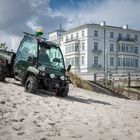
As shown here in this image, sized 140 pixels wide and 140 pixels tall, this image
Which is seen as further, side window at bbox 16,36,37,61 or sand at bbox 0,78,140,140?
side window at bbox 16,36,37,61

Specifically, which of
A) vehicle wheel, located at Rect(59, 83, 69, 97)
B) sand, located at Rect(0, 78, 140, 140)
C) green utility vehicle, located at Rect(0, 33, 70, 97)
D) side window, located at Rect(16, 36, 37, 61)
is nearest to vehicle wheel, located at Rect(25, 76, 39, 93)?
green utility vehicle, located at Rect(0, 33, 70, 97)

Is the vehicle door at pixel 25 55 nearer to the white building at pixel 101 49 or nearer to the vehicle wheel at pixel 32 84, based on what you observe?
the vehicle wheel at pixel 32 84

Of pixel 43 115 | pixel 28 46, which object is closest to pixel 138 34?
pixel 28 46

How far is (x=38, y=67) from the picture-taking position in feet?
46.1

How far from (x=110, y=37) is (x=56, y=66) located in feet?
232

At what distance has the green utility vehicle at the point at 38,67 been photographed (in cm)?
1390

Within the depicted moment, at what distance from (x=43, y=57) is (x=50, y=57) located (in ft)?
1.47

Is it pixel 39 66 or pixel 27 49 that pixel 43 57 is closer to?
pixel 39 66

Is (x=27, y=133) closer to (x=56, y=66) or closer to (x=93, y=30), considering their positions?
(x=56, y=66)

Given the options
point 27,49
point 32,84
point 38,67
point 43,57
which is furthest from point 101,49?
point 32,84

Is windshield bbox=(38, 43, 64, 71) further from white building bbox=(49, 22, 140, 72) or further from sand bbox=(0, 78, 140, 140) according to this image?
white building bbox=(49, 22, 140, 72)

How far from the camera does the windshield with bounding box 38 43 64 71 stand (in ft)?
47.7

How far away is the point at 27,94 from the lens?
12992 mm

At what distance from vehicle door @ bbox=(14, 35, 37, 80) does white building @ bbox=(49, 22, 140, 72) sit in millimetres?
63058
